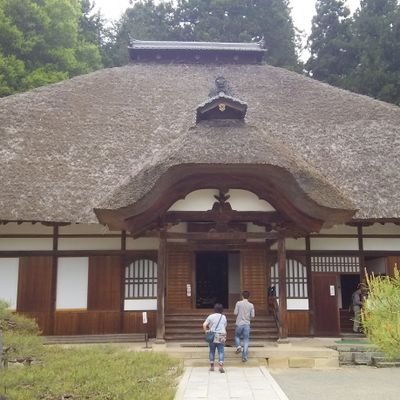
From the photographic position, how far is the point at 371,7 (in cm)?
2695

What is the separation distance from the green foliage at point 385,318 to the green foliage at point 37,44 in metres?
20.6

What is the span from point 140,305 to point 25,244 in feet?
10.8

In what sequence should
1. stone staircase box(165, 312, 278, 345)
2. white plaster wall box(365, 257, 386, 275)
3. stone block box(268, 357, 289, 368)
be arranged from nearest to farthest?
1. stone block box(268, 357, 289, 368)
2. stone staircase box(165, 312, 278, 345)
3. white plaster wall box(365, 257, 386, 275)

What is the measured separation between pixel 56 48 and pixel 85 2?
11.8 metres

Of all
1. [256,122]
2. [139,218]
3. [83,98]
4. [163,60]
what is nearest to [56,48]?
[163,60]

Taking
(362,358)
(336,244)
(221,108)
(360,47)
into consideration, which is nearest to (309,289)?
(336,244)

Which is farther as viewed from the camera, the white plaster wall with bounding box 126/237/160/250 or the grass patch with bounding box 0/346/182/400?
the white plaster wall with bounding box 126/237/160/250

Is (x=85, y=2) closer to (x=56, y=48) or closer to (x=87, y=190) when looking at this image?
(x=56, y=48)

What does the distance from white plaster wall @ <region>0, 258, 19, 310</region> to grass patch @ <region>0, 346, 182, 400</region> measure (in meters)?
6.10

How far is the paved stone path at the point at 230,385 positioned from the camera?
24.4 ft

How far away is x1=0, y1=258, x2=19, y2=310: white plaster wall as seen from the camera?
1229 cm

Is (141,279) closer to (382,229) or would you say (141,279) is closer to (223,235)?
(223,235)

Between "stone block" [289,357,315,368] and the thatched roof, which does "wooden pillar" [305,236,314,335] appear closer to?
the thatched roof

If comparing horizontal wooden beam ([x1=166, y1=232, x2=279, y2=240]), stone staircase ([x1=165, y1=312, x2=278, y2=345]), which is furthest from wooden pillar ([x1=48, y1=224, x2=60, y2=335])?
horizontal wooden beam ([x1=166, y1=232, x2=279, y2=240])
